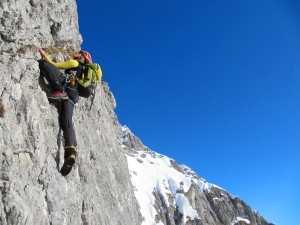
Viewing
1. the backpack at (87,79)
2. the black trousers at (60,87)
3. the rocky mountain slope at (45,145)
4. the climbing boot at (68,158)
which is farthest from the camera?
the backpack at (87,79)

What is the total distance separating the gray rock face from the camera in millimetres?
12766

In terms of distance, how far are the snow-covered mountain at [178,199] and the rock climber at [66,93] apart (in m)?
133

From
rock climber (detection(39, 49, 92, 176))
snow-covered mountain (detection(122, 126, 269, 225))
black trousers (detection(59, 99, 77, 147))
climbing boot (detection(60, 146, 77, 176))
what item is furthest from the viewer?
snow-covered mountain (detection(122, 126, 269, 225))

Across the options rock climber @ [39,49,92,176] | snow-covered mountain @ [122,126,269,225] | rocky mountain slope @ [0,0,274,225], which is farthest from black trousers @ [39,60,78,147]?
snow-covered mountain @ [122,126,269,225]

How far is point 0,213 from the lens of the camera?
11578 millimetres

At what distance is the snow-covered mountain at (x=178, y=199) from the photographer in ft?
526

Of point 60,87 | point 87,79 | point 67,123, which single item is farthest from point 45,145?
point 87,79

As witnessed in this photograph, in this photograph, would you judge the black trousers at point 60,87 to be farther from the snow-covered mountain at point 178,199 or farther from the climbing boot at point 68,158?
the snow-covered mountain at point 178,199

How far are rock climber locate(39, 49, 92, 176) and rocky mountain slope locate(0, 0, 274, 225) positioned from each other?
353 mm

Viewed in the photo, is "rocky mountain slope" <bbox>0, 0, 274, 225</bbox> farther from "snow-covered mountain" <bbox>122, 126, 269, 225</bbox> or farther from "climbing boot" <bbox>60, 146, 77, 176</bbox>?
"snow-covered mountain" <bbox>122, 126, 269, 225</bbox>

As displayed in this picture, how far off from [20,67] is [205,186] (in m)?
182

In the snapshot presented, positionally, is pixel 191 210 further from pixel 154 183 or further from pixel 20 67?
pixel 20 67

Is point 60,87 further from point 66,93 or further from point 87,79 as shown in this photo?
point 87,79

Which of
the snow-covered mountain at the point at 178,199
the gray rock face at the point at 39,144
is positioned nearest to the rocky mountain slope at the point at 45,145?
the gray rock face at the point at 39,144
